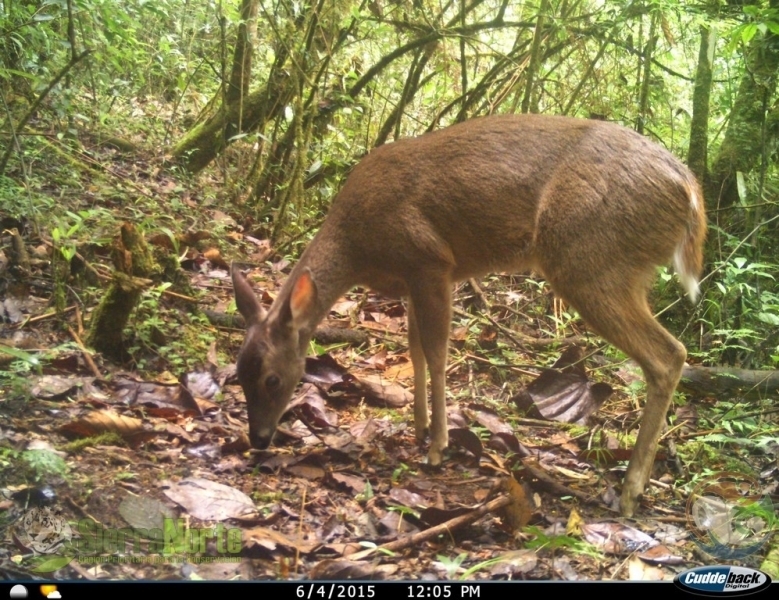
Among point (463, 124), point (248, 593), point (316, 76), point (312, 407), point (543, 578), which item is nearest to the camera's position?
point (248, 593)

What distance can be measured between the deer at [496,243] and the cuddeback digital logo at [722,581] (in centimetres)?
60

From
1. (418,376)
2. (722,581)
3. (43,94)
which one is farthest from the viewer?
(418,376)

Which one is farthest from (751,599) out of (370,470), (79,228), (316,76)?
(316,76)

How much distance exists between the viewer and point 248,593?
6.82ft

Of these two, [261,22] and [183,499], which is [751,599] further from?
[261,22]

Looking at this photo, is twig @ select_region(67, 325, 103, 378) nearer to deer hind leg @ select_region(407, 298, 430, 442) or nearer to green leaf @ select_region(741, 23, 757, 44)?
deer hind leg @ select_region(407, 298, 430, 442)

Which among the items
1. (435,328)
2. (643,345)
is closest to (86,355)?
(435,328)

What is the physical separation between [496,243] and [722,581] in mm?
1681

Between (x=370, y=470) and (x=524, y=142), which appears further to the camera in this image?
(x=524, y=142)

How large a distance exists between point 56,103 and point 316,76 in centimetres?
150

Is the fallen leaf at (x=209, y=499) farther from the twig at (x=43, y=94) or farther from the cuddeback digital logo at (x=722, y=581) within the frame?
the twig at (x=43, y=94)

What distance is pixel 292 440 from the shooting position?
3139 millimetres

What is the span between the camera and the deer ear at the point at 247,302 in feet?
10.2

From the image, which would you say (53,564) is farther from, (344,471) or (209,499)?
(344,471)
